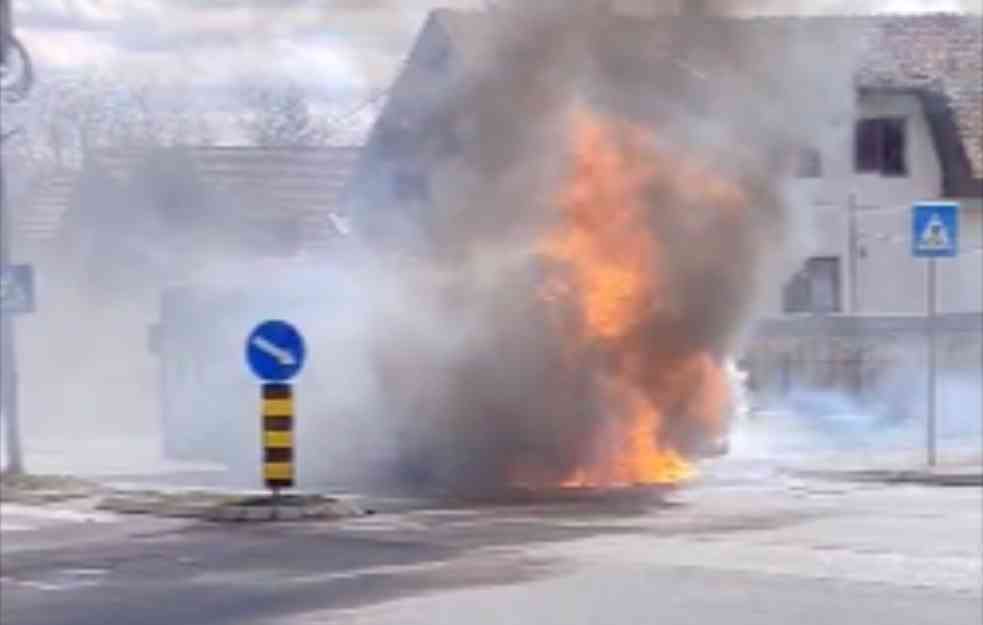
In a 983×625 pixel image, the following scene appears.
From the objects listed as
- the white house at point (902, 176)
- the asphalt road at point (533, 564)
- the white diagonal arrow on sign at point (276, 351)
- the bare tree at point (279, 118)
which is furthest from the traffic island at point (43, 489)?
the white house at point (902, 176)

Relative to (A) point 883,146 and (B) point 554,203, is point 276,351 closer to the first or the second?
(B) point 554,203

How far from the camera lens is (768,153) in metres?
25.9

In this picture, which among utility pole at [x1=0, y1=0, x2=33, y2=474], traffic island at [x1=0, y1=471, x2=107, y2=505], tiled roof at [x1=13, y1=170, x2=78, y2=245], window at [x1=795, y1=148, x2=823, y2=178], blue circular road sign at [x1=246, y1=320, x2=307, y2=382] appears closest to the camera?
blue circular road sign at [x1=246, y1=320, x2=307, y2=382]

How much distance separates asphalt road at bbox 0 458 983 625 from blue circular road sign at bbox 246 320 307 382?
61.5 inches

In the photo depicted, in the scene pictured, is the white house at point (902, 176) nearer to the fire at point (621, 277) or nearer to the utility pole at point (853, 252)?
the utility pole at point (853, 252)

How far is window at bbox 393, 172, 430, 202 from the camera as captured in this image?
1054 inches

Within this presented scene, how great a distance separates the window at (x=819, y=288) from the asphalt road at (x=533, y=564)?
24635 mm

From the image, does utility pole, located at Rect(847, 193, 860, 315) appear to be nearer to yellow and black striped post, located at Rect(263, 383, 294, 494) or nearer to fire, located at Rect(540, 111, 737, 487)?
fire, located at Rect(540, 111, 737, 487)

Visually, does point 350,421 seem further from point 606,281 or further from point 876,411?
point 876,411

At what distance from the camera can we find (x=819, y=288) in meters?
48.9

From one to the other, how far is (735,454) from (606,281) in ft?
16.4

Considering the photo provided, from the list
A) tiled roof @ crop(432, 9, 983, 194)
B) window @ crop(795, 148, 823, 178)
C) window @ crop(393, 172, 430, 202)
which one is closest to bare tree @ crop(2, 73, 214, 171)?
window @ crop(393, 172, 430, 202)


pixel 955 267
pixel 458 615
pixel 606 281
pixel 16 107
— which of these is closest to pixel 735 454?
pixel 606 281

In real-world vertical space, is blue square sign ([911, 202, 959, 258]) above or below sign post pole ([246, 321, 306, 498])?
above
